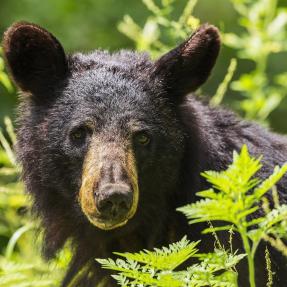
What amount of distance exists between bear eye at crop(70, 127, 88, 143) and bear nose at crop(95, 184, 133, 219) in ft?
1.95

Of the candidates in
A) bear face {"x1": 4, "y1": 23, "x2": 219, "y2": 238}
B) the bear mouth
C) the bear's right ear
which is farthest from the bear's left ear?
the bear mouth

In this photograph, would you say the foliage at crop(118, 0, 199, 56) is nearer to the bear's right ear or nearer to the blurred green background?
the bear's right ear

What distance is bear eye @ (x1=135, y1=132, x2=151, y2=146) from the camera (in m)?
5.44

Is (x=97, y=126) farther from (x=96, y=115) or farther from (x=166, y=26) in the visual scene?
(x=166, y=26)

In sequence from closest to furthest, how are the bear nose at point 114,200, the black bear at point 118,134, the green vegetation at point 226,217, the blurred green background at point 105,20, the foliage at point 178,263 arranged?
the green vegetation at point 226,217 < the foliage at point 178,263 < the bear nose at point 114,200 < the black bear at point 118,134 < the blurred green background at point 105,20

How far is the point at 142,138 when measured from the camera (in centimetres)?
546

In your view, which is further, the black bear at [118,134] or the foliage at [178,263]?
the black bear at [118,134]

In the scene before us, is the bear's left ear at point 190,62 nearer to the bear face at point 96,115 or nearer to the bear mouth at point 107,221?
the bear face at point 96,115

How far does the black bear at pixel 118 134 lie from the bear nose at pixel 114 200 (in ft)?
1.05

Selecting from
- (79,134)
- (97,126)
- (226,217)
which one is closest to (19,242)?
(79,134)

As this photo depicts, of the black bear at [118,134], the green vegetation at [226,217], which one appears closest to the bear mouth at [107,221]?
the black bear at [118,134]

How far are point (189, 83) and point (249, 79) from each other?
7.39ft

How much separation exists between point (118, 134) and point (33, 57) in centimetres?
86

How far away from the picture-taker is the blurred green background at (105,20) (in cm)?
1212
